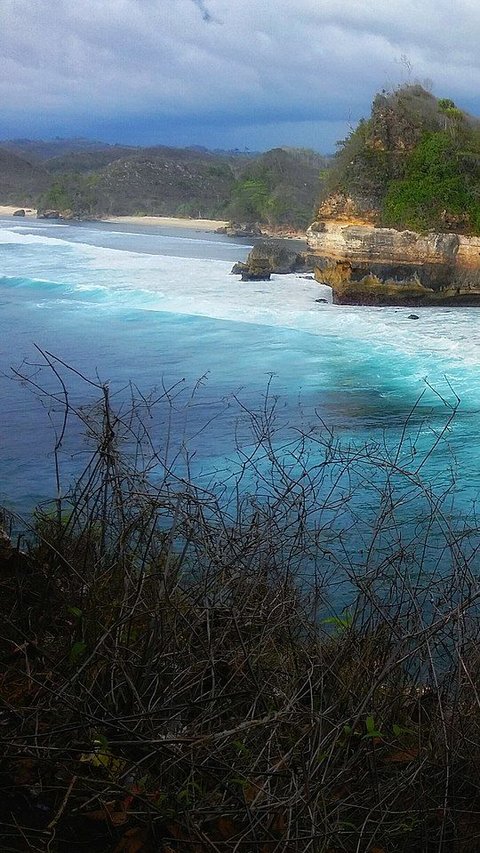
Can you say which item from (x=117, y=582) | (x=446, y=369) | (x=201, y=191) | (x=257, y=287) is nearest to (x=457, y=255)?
(x=257, y=287)

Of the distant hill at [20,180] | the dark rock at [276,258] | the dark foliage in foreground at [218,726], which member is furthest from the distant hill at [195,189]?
the dark foliage in foreground at [218,726]

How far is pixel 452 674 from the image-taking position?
4086 mm

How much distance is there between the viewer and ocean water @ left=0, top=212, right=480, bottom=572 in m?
10.9

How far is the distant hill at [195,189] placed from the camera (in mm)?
65938

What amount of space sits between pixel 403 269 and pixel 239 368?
35.7 ft

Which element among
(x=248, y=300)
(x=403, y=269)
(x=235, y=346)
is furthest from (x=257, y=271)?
(x=235, y=346)

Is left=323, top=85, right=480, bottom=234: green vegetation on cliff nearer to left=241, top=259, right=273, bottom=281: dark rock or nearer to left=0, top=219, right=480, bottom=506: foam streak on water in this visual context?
left=0, top=219, right=480, bottom=506: foam streak on water

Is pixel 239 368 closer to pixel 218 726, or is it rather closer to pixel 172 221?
pixel 218 726

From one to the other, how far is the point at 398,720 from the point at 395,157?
27.0 metres

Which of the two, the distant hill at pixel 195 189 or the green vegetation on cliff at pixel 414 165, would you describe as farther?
the distant hill at pixel 195 189

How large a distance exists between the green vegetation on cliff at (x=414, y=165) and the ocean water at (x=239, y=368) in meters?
3.22

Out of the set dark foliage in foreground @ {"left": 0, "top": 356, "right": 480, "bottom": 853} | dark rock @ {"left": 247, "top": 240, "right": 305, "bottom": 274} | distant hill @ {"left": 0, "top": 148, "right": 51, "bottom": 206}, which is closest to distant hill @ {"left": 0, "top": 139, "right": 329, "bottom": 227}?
distant hill @ {"left": 0, "top": 148, "right": 51, "bottom": 206}

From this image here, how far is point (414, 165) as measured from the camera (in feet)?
93.2

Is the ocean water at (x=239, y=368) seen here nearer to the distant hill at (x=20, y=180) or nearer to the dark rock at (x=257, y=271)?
the dark rock at (x=257, y=271)
